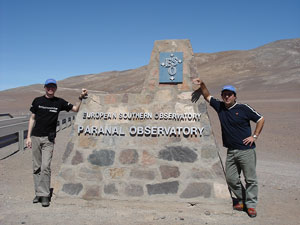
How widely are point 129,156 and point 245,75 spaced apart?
51833mm

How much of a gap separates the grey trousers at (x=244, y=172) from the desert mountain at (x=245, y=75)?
29.1 metres

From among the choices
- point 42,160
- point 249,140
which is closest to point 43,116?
point 42,160

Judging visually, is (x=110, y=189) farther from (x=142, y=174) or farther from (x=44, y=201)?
(x=44, y=201)

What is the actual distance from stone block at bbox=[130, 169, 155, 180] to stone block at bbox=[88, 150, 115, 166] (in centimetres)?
40

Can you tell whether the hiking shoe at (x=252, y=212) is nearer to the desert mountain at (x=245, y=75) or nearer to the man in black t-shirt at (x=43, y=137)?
the man in black t-shirt at (x=43, y=137)

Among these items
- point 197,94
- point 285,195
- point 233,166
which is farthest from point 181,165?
point 285,195

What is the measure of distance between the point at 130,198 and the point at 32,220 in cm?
147

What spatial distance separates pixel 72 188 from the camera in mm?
5004

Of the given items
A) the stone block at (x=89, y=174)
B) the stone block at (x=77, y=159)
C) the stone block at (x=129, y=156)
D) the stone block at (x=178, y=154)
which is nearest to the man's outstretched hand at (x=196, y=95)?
the stone block at (x=178, y=154)

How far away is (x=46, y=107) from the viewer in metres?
4.62

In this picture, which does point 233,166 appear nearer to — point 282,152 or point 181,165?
point 181,165

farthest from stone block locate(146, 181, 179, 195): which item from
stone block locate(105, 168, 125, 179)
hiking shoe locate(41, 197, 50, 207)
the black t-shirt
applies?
the black t-shirt

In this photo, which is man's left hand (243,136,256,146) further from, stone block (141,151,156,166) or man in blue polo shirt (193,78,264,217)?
stone block (141,151,156,166)

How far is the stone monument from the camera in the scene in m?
4.82
